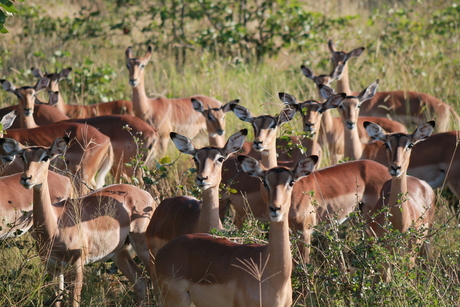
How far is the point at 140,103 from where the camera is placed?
9609 millimetres

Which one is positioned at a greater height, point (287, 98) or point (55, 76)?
point (287, 98)

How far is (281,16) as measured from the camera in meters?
12.3

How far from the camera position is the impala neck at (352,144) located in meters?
7.67

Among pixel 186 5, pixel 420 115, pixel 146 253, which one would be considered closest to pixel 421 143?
pixel 420 115

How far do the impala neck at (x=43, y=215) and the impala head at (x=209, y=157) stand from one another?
41.3 inches

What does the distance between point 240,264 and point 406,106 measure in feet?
20.7

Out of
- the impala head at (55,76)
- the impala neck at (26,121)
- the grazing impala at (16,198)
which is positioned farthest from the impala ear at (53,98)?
the grazing impala at (16,198)

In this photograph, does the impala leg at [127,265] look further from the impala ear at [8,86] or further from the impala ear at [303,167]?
the impala ear at [8,86]

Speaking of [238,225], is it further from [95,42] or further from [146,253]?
[95,42]

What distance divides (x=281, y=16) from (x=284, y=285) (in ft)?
29.4

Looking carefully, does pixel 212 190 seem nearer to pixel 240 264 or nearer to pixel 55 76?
pixel 240 264

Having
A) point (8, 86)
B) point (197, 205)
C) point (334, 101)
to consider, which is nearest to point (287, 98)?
point (334, 101)

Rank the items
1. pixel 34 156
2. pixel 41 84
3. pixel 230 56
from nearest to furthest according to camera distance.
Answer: pixel 34 156
pixel 41 84
pixel 230 56

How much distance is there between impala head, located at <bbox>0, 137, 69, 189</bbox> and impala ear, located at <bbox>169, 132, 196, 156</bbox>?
79 centimetres
